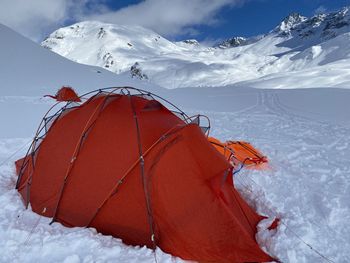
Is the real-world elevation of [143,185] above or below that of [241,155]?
above

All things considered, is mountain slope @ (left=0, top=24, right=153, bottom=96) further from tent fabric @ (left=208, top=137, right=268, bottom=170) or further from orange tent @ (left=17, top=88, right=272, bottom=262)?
orange tent @ (left=17, top=88, right=272, bottom=262)

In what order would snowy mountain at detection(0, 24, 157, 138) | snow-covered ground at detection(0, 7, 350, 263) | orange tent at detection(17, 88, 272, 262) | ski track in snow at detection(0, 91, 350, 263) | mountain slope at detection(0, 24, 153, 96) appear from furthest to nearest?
mountain slope at detection(0, 24, 153, 96) < snowy mountain at detection(0, 24, 157, 138) < orange tent at detection(17, 88, 272, 262) < snow-covered ground at detection(0, 7, 350, 263) < ski track in snow at detection(0, 91, 350, 263)

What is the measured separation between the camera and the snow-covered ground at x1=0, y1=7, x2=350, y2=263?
4.13 meters

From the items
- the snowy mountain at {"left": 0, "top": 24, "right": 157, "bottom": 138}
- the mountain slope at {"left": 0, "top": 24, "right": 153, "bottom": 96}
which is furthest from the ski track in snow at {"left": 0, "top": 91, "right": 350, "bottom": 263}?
the mountain slope at {"left": 0, "top": 24, "right": 153, "bottom": 96}

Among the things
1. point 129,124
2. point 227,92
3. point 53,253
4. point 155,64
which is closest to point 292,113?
point 227,92

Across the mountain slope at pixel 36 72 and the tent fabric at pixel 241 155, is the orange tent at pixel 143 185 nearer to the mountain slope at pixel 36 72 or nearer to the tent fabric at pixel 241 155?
the tent fabric at pixel 241 155

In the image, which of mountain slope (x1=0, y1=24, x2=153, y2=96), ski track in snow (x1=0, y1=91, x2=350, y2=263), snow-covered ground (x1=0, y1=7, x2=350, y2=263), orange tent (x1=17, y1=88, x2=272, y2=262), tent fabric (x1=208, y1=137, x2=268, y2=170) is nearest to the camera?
ski track in snow (x1=0, y1=91, x2=350, y2=263)

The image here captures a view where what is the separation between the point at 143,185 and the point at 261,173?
3312mm

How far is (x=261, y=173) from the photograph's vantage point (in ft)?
23.5

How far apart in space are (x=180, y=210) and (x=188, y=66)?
130 metres

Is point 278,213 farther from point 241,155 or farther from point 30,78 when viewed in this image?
point 30,78

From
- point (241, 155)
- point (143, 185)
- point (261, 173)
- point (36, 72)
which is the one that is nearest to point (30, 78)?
point (36, 72)

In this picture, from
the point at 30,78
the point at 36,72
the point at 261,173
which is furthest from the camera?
the point at 36,72

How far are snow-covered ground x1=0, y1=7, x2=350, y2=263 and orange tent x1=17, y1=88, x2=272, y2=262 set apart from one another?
238 mm
